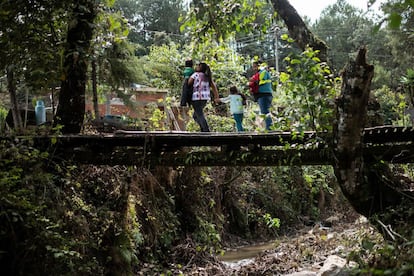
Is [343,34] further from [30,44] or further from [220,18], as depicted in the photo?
[30,44]

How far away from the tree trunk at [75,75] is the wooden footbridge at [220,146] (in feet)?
2.06

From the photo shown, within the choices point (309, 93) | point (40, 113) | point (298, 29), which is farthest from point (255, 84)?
point (40, 113)

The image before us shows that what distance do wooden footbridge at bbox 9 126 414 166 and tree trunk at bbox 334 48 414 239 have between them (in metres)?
0.22

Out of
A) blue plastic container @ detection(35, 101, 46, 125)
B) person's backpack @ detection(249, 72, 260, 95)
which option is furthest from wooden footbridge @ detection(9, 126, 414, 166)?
blue plastic container @ detection(35, 101, 46, 125)

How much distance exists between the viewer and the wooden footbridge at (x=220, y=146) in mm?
5410

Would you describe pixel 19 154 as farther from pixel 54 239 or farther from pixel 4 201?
pixel 54 239

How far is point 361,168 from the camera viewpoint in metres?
5.09

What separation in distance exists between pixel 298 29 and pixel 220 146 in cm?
330

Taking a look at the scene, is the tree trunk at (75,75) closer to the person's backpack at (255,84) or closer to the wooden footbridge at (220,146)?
the wooden footbridge at (220,146)

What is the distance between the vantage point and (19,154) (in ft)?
19.0

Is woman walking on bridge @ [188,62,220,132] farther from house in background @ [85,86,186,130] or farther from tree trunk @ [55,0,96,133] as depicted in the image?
tree trunk @ [55,0,96,133]

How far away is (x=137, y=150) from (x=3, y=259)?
7.40ft

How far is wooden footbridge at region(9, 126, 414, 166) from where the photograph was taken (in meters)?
5.41

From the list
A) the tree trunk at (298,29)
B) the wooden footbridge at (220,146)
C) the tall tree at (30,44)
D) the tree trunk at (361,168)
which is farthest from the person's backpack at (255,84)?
the tall tree at (30,44)
